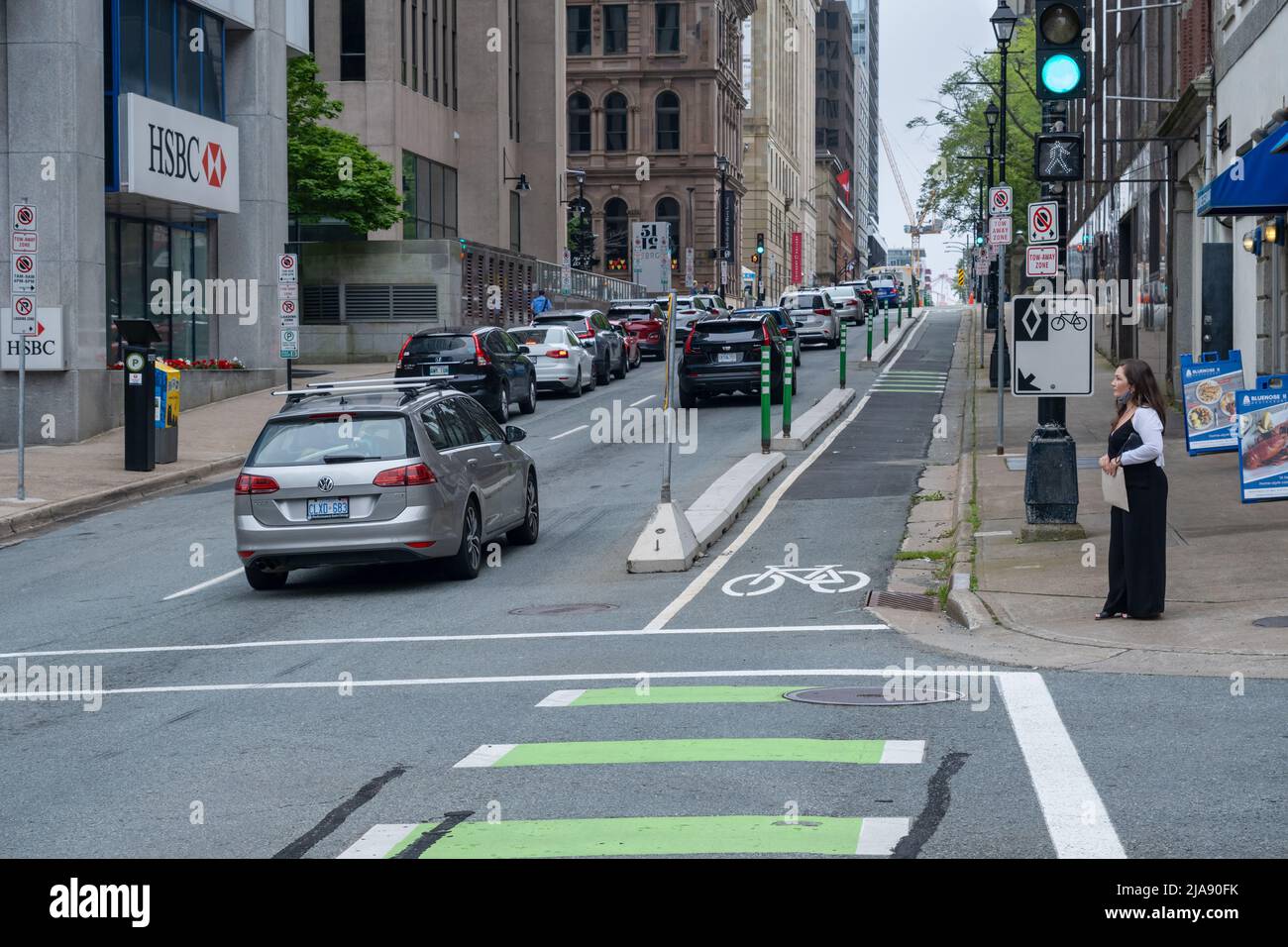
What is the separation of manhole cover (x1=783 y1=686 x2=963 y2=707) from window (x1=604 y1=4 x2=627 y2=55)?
98982 millimetres

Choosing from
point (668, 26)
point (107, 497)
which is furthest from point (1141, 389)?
point (668, 26)

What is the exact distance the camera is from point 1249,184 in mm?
18875

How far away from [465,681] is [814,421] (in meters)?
18.8

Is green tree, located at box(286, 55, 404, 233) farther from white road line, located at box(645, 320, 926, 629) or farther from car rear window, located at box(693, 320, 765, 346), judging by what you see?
white road line, located at box(645, 320, 926, 629)

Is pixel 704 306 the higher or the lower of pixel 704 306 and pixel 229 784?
the higher

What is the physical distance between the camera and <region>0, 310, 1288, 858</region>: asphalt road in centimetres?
677

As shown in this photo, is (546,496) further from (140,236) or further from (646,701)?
(140,236)

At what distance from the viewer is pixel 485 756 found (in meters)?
8.34

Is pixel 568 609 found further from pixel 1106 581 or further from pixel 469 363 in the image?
pixel 469 363

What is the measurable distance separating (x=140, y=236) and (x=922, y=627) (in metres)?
25.4

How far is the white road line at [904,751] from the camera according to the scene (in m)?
7.93

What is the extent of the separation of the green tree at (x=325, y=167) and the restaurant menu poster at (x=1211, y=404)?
31.1m

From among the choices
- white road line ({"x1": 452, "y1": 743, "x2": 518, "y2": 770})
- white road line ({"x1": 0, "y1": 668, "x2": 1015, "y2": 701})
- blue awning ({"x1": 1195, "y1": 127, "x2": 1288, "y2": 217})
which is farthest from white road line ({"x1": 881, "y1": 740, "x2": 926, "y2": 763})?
blue awning ({"x1": 1195, "y1": 127, "x2": 1288, "y2": 217})
